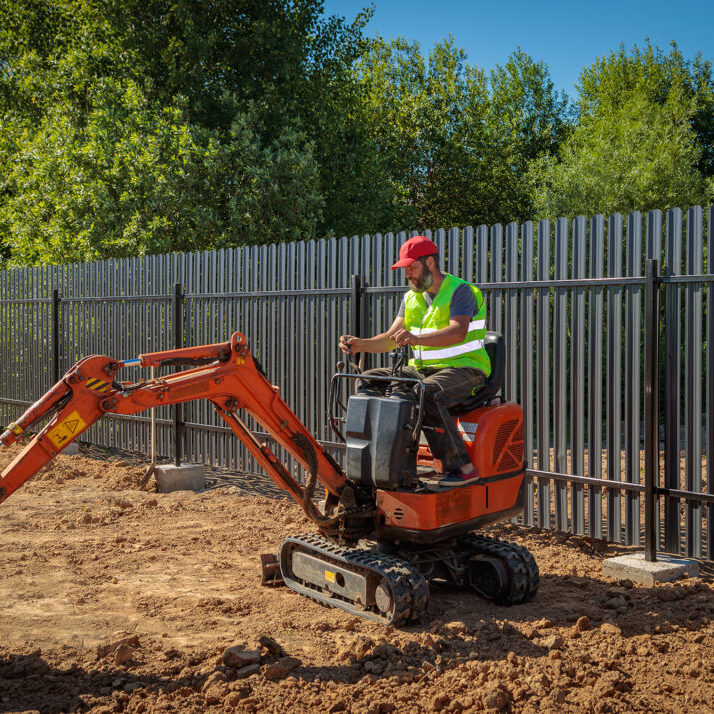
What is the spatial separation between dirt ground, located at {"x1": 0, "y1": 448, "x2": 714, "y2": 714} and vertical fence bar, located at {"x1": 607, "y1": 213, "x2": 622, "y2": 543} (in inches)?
28.5

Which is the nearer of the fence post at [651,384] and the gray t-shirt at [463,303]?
the gray t-shirt at [463,303]

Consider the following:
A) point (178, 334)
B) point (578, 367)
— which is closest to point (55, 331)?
point (178, 334)

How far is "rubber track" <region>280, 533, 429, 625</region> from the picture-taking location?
503 centimetres

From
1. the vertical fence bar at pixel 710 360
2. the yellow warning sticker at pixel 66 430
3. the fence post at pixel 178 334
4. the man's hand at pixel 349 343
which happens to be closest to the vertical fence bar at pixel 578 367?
A: the vertical fence bar at pixel 710 360

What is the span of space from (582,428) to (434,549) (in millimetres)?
2035

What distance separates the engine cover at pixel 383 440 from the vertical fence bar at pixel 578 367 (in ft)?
7.55

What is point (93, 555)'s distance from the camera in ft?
23.0

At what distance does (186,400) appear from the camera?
208 inches

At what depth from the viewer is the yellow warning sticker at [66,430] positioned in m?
4.69

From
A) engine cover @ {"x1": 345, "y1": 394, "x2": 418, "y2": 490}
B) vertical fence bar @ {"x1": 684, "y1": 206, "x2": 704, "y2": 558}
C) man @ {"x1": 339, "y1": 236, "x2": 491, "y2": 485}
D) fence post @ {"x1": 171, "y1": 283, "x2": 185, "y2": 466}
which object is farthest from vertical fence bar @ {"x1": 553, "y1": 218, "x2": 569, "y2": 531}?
fence post @ {"x1": 171, "y1": 283, "x2": 185, "y2": 466}

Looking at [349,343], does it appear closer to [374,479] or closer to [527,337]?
[374,479]

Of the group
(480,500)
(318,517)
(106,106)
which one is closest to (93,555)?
(318,517)

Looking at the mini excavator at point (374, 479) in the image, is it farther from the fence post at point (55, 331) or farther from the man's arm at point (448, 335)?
the fence post at point (55, 331)

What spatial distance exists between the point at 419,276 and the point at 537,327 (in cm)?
207
